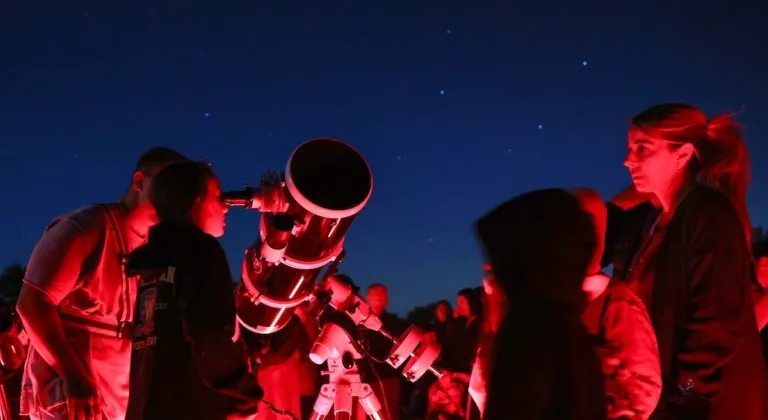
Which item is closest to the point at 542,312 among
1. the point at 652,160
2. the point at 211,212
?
the point at 652,160

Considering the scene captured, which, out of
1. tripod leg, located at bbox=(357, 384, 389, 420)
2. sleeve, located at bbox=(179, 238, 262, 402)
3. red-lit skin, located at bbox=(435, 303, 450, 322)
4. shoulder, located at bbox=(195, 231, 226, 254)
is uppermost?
shoulder, located at bbox=(195, 231, 226, 254)

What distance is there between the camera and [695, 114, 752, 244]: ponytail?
2355mm

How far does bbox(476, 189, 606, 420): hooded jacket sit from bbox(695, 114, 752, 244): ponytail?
902mm

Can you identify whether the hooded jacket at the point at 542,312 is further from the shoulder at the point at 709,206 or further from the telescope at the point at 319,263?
the telescope at the point at 319,263

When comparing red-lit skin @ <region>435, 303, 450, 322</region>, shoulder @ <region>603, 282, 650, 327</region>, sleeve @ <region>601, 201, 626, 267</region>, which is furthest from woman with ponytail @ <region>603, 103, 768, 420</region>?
red-lit skin @ <region>435, 303, 450, 322</region>

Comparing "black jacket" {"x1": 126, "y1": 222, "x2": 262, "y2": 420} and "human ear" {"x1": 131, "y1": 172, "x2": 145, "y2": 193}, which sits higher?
"human ear" {"x1": 131, "y1": 172, "x2": 145, "y2": 193}

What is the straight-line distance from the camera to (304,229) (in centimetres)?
348

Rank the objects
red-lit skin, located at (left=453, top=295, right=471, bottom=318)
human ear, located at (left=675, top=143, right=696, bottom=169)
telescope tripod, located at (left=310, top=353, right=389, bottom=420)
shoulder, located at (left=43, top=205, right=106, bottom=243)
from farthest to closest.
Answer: red-lit skin, located at (left=453, top=295, right=471, bottom=318), telescope tripod, located at (left=310, top=353, right=389, bottom=420), shoulder, located at (left=43, top=205, right=106, bottom=243), human ear, located at (left=675, top=143, right=696, bottom=169)

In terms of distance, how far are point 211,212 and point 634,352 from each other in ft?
4.94

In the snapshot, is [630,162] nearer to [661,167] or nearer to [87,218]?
[661,167]

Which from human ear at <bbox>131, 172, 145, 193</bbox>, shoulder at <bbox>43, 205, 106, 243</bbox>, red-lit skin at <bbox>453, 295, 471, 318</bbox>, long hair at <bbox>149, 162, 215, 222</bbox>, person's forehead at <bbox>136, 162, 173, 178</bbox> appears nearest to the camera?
long hair at <bbox>149, 162, 215, 222</bbox>

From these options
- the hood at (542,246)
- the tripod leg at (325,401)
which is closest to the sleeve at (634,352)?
the hood at (542,246)

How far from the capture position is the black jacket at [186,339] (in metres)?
2.31

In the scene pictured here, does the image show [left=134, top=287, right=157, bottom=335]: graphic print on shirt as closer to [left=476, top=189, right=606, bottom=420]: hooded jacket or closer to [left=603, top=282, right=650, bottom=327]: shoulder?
[left=476, top=189, right=606, bottom=420]: hooded jacket
